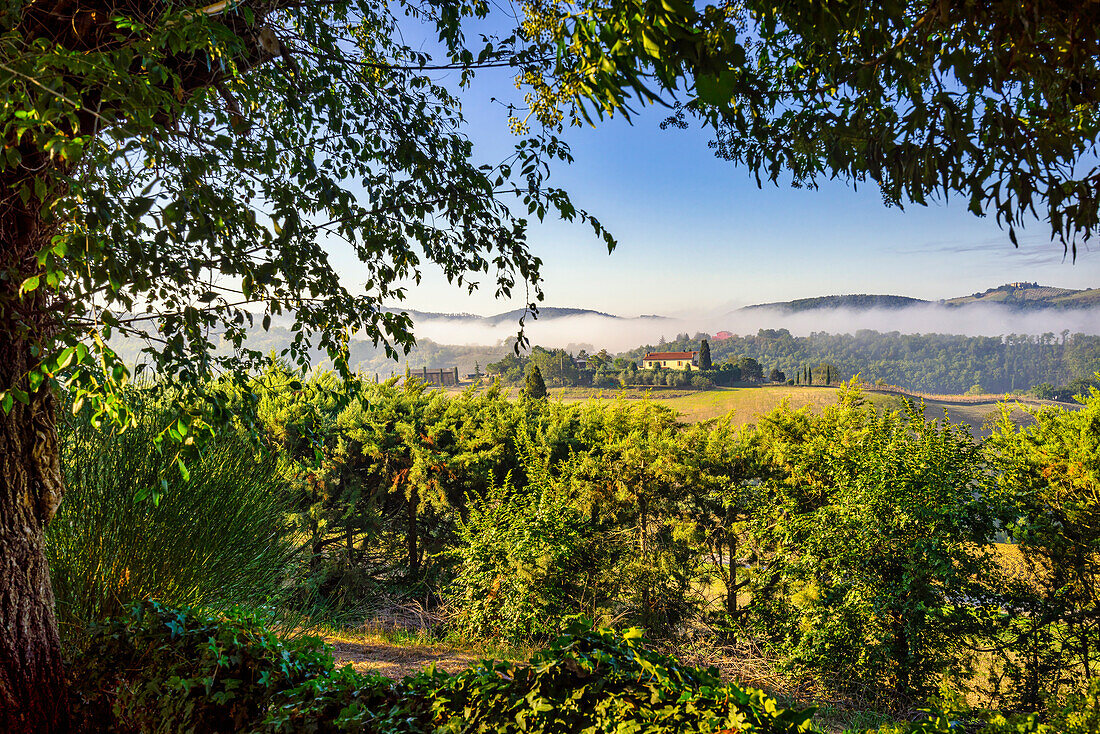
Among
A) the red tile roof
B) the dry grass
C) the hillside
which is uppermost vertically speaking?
the hillside

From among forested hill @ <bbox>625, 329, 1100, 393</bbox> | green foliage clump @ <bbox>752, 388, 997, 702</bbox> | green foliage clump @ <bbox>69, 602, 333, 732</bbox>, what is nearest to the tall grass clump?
green foliage clump @ <bbox>69, 602, 333, 732</bbox>

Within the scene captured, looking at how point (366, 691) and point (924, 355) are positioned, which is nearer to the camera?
point (366, 691)

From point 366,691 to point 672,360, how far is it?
55928 mm

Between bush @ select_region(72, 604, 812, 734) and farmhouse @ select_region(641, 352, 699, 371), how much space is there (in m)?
51.4

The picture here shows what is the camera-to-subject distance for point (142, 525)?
10.6 feet

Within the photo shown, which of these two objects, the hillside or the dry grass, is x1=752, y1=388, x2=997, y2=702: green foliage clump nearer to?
the dry grass

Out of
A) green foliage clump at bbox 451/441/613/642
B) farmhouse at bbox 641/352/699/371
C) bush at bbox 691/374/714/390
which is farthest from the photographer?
farmhouse at bbox 641/352/699/371

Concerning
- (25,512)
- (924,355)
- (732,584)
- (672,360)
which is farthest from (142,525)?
(924,355)

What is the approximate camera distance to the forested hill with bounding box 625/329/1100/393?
6366cm

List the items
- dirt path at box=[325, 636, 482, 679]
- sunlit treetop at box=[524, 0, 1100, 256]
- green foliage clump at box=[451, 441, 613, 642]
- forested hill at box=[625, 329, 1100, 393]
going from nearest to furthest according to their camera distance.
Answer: sunlit treetop at box=[524, 0, 1100, 256] → dirt path at box=[325, 636, 482, 679] → green foliage clump at box=[451, 441, 613, 642] → forested hill at box=[625, 329, 1100, 393]

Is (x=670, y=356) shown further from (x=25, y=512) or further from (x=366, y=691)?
(x=25, y=512)

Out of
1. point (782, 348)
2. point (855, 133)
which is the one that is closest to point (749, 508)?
point (855, 133)

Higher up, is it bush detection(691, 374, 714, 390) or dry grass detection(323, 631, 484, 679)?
bush detection(691, 374, 714, 390)

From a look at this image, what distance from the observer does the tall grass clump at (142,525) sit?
10.3 feet
